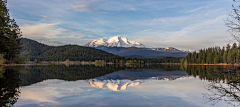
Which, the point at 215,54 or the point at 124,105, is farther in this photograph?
the point at 215,54

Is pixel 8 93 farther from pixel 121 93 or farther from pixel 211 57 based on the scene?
pixel 211 57

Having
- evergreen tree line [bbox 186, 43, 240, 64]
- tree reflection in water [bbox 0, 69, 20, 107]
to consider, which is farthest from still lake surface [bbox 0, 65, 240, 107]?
evergreen tree line [bbox 186, 43, 240, 64]

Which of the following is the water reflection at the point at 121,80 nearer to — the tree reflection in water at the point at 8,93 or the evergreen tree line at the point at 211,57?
the tree reflection in water at the point at 8,93

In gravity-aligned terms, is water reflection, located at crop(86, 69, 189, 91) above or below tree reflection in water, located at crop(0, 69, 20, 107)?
below

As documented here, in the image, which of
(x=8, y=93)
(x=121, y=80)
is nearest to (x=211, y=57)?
(x=121, y=80)

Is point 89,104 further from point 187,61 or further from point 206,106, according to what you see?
point 187,61

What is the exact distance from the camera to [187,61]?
181 metres

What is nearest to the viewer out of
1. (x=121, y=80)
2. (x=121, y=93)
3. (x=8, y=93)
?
(x=8, y=93)

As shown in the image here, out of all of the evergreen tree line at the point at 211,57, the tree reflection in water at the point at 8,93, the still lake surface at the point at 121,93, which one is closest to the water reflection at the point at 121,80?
the still lake surface at the point at 121,93

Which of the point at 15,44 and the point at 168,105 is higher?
the point at 15,44

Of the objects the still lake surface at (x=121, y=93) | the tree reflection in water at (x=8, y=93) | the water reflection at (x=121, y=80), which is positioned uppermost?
the tree reflection in water at (x=8, y=93)

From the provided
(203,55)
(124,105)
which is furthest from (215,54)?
(124,105)

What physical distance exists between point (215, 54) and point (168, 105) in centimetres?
15953

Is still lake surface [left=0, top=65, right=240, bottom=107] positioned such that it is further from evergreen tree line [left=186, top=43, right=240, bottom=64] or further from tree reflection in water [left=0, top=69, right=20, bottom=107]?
evergreen tree line [left=186, top=43, right=240, bottom=64]
